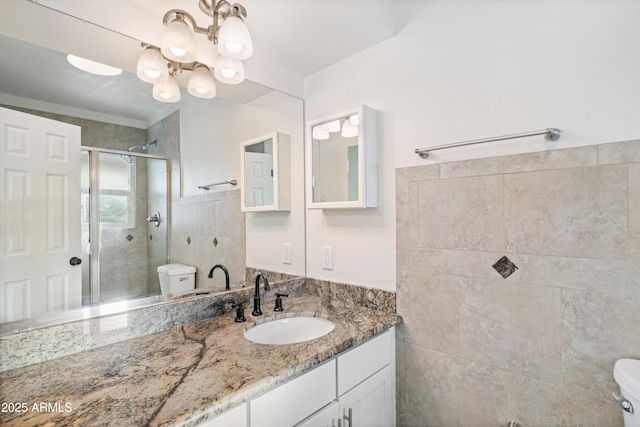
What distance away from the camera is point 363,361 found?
1343 millimetres

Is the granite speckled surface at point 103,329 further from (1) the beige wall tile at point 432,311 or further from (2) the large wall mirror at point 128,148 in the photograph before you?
(1) the beige wall tile at point 432,311

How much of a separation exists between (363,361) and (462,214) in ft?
2.49

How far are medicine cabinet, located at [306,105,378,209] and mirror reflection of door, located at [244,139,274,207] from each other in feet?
0.80

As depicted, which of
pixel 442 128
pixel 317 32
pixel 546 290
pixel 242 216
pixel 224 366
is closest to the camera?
pixel 224 366

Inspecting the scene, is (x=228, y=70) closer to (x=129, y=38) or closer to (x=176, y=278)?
(x=129, y=38)

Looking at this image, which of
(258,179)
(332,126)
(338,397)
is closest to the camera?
(338,397)

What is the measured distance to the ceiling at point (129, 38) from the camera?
1.08 m

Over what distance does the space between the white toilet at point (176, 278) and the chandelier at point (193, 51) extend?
0.73m

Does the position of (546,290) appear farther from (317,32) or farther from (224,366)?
(317,32)

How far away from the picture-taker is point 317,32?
1.55 meters

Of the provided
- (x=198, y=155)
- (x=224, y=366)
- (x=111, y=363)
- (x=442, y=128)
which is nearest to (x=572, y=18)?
(x=442, y=128)

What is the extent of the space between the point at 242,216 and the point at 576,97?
154 cm

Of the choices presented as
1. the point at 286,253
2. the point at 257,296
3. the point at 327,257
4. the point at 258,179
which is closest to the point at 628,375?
the point at 327,257

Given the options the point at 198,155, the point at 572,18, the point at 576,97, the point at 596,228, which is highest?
the point at 572,18
